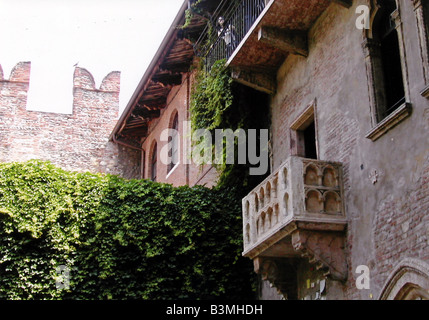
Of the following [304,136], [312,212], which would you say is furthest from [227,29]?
[312,212]

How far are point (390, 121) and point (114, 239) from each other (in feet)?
19.1

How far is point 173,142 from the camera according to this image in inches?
704

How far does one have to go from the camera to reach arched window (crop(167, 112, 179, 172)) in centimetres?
1759

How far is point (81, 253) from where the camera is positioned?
40.3ft

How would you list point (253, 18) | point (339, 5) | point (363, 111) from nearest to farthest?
point (363, 111) → point (339, 5) → point (253, 18)

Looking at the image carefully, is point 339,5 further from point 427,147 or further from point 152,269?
point 152,269

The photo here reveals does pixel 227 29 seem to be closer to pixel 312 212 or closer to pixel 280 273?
pixel 280 273

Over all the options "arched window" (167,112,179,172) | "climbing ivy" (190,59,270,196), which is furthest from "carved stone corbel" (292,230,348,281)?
"arched window" (167,112,179,172)

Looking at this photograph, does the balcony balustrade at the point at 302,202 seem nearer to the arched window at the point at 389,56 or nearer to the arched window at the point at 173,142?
the arched window at the point at 389,56

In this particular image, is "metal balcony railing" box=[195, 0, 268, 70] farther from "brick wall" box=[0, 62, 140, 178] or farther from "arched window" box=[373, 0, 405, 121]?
"brick wall" box=[0, 62, 140, 178]

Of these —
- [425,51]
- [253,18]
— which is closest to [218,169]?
[253,18]

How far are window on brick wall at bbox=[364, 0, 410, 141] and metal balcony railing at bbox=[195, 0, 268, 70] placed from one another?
2745 mm

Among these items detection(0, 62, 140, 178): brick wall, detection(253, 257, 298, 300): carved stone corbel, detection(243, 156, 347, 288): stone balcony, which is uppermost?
detection(0, 62, 140, 178): brick wall
